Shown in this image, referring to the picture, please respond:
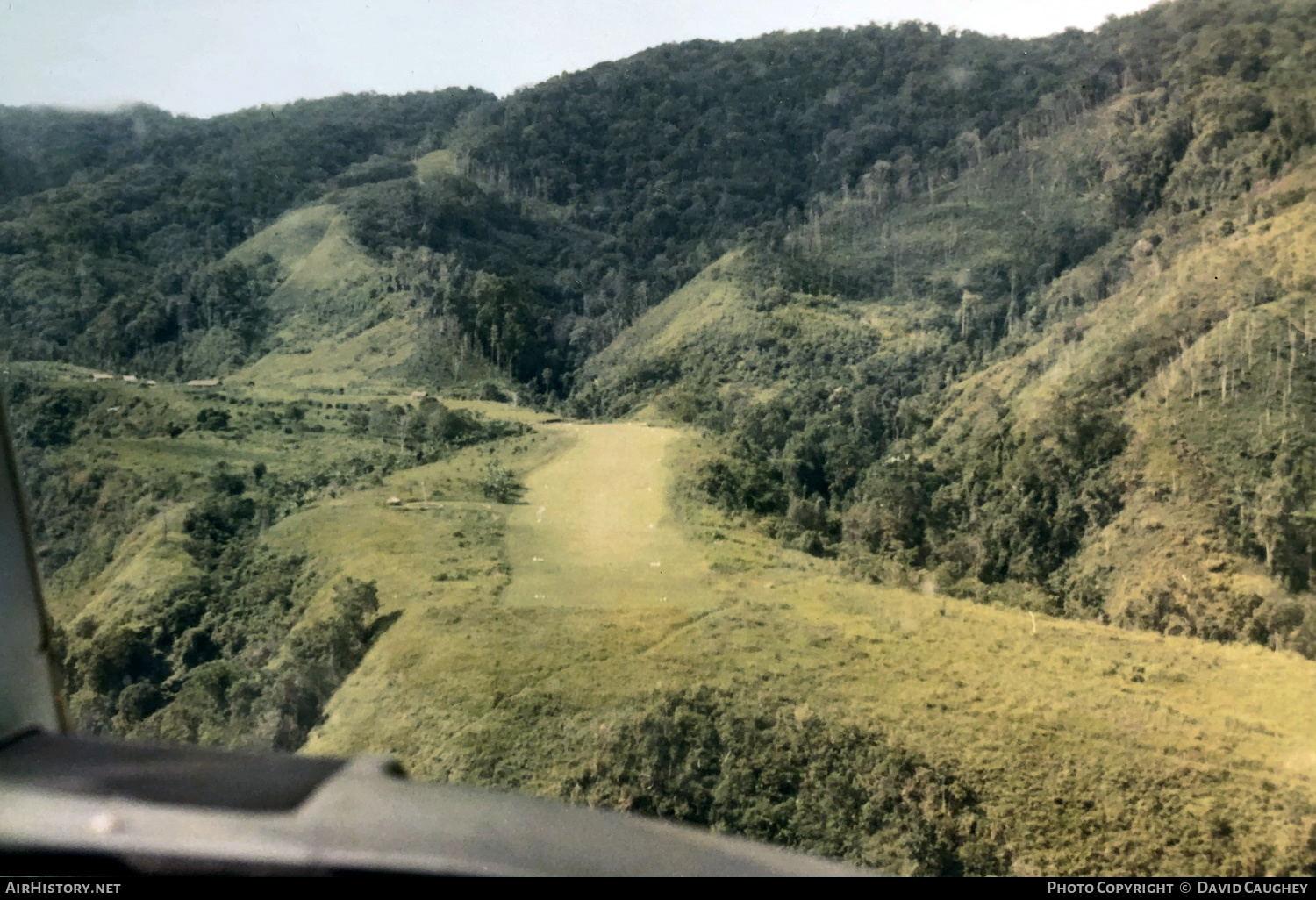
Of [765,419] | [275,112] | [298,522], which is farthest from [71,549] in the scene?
[765,419]

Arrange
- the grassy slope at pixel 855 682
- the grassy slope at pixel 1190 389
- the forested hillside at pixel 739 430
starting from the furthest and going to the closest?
the grassy slope at pixel 1190 389, the forested hillside at pixel 739 430, the grassy slope at pixel 855 682

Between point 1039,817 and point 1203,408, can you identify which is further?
point 1203,408

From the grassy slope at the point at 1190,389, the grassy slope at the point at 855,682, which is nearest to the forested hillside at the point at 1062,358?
the grassy slope at the point at 1190,389

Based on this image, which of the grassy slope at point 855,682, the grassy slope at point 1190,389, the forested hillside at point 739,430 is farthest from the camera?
the grassy slope at point 1190,389

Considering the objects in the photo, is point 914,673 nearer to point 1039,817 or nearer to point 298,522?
point 1039,817

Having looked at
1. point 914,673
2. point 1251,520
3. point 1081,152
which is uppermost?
point 1081,152

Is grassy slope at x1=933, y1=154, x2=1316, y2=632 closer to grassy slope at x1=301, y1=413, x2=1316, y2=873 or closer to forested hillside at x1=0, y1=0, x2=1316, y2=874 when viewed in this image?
forested hillside at x1=0, y1=0, x2=1316, y2=874

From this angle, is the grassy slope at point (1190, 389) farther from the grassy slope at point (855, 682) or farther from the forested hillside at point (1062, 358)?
the grassy slope at point (855, 682)

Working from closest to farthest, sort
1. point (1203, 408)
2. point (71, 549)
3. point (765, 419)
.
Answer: point (1203, 408) < point (71, 549) < point (765, 419)

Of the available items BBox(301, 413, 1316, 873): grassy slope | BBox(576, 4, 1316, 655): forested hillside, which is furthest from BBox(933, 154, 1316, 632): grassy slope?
BBox(301, 413, 1316, 873): grassy slope
